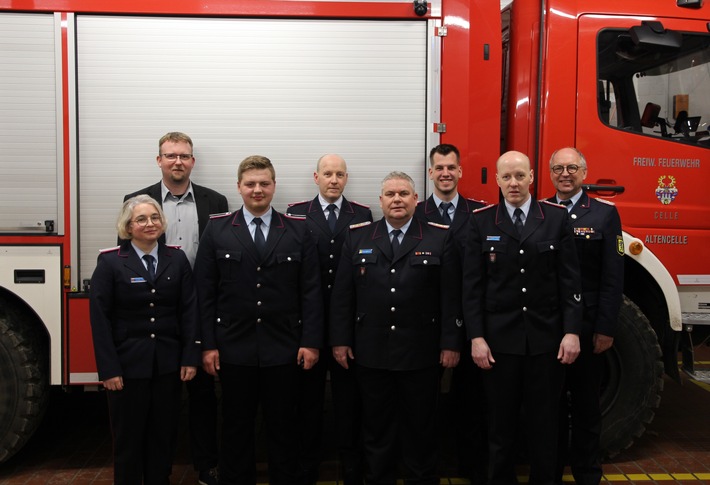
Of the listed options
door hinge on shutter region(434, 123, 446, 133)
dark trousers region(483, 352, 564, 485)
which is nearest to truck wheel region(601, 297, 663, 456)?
dark trousers region(483, 352, 564, 485)

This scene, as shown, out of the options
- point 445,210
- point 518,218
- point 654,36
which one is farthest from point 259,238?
point 654,36

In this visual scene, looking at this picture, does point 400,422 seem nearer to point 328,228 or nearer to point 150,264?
point 328,228

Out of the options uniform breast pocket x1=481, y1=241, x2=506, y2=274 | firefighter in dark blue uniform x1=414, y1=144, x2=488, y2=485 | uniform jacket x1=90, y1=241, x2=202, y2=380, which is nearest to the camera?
uniform jacket x1=90, y1=241, x2=202, y2=380

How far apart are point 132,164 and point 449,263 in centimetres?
187

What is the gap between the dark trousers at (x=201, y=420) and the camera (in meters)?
3.48

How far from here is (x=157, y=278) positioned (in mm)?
3014

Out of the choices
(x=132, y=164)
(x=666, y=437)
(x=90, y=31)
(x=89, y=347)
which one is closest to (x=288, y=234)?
(x=132, y=164)

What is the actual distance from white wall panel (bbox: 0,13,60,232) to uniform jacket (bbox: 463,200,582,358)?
2.33 m

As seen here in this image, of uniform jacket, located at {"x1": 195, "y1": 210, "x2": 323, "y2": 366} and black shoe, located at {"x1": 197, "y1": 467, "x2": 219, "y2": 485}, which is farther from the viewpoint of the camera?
black shoe, located at {"x1": 197, "y1": 467, "x2": 219, "y2": 485}

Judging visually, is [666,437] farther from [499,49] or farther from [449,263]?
[499,49]

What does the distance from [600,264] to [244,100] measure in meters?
2.14

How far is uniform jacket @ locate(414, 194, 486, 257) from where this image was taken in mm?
3412

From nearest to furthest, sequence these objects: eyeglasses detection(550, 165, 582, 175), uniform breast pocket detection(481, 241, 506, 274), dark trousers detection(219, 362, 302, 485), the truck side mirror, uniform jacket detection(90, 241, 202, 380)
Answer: uniform jacket detection(90, 241, 202, 380)
uniform breast pocket detection(481, 241, 506, 274)
dark trousers detection(219, 362, 302, 485)
eyeglasses detection(550, 165, 582, 175)
the truck side mirror

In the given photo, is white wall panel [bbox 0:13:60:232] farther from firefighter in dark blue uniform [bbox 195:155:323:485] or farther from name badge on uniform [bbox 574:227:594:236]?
name badge on uniform [bbox 574:227:594:236]
